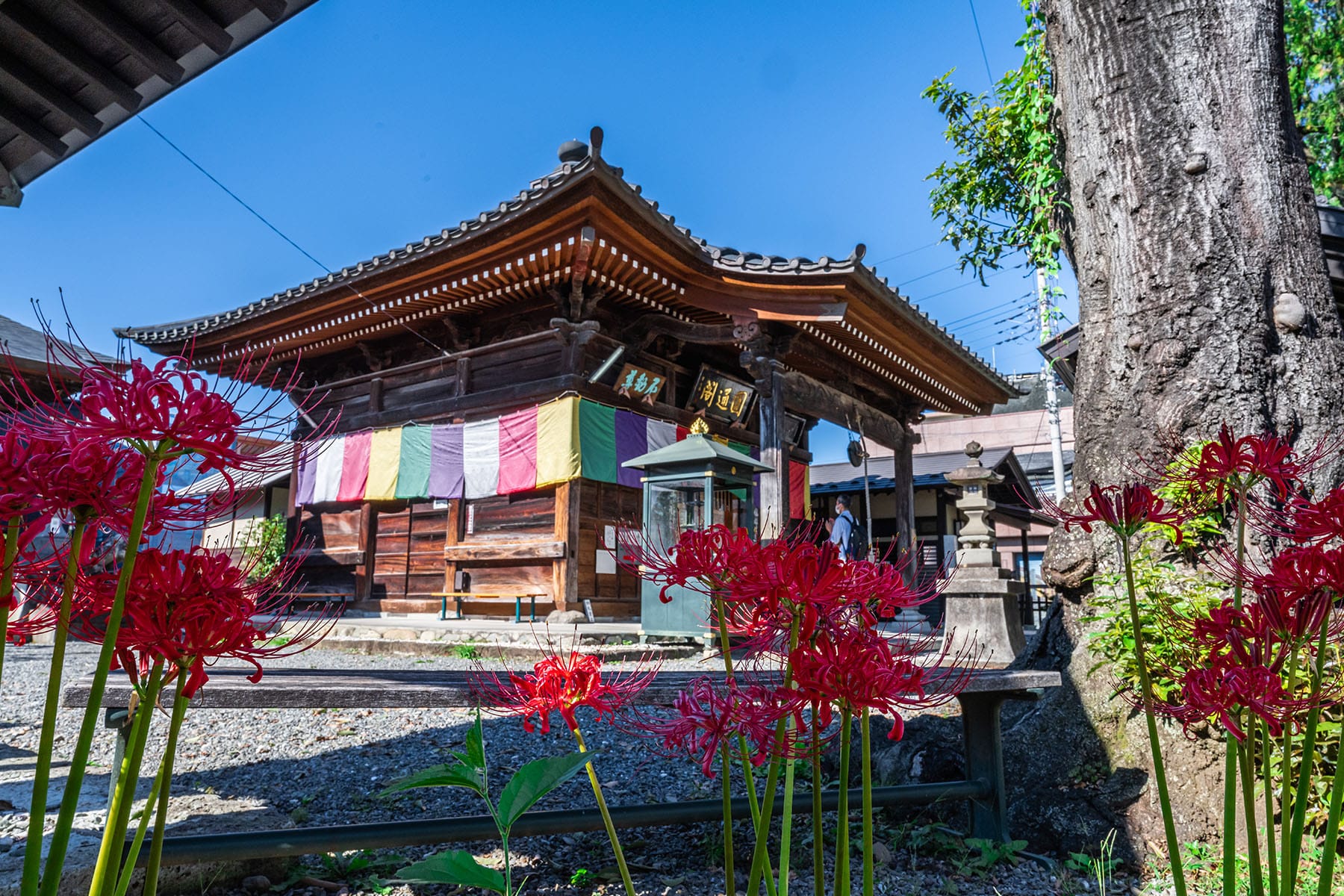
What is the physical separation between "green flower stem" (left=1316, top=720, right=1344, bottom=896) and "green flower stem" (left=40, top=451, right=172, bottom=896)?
1217 mm

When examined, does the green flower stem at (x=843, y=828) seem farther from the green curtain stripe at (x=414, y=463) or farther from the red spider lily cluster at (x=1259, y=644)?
the green curtain stripe at (x=414, y=463)

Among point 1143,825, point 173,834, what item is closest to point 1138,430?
point 1143,825

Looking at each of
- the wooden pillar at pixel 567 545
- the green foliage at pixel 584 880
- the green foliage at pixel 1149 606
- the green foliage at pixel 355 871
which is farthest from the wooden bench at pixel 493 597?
the green foliage at pixel 1149 606

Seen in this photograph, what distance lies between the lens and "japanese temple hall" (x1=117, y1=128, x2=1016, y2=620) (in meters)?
7.80

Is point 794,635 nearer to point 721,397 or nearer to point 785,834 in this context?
point 785,834

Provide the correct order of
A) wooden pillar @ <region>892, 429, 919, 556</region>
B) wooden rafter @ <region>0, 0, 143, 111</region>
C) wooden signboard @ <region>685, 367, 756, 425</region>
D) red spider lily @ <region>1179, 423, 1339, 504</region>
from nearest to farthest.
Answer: red spider lily @ <region>1179, 423, 1339, 504</region> → wooden rafter @ <region>0, 0, 143, 111</region> → wooden signboard @ <region>685, 367, 756, 425</region> → wooden pillar @ <region>892, 429, 919, 556</region>

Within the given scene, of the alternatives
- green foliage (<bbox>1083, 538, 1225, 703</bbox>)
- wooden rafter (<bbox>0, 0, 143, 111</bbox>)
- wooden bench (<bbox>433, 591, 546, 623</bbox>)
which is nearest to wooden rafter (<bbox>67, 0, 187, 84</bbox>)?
wooden rafter (<bbox>0, 0, 143, 111</bbox>)

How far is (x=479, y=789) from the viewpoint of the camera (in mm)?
1038

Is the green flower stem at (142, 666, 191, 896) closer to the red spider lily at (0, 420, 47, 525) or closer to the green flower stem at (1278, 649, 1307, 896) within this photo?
the red spider lily at (0, 420, 47, 525)

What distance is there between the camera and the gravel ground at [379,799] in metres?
2.50

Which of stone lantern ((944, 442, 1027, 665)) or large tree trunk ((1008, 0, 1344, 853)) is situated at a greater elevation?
large tree trunk ((1008, 0, 1344, 853))

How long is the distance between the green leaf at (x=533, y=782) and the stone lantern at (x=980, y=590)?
573 cm

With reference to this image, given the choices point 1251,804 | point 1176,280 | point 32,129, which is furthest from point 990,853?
point 32,129

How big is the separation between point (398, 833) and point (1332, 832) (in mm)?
1943
